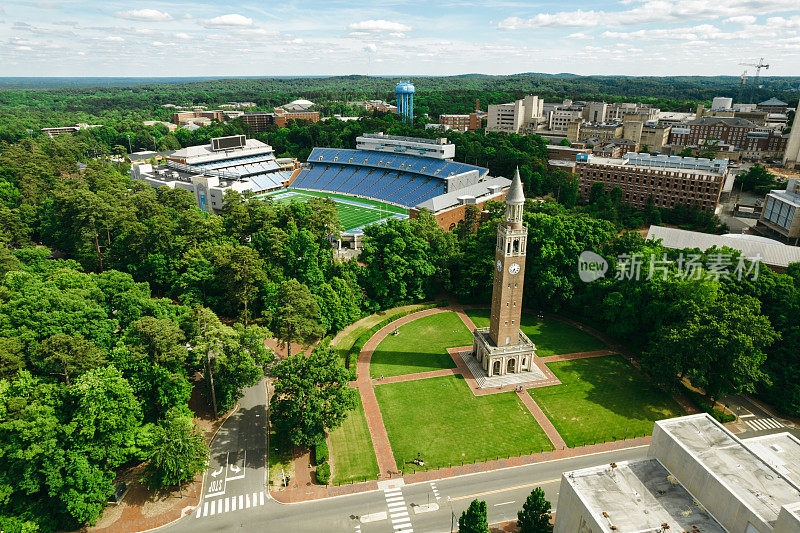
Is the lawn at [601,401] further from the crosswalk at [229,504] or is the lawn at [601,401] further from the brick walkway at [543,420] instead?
the crosswalk at [229,504]

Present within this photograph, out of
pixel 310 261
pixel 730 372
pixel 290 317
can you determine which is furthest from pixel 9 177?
pixel 730 372

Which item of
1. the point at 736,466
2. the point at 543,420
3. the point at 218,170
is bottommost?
the point at 543,420

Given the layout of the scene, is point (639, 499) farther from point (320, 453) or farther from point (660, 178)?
point (660, 178)

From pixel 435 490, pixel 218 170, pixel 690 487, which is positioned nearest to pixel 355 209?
pixel 218 170

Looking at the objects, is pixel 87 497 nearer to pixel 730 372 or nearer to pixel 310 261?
pixel 310 261

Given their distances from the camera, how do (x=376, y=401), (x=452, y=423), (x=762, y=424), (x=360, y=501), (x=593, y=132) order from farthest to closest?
(x=593, y=132), (x=376, y=401), (x=452, y=423), (x=762, y=424), (x=360, y=501)

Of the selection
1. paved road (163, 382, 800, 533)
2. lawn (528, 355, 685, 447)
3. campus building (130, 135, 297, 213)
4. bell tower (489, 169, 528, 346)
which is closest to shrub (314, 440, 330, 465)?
paved road (163, 382, 800, 533)
